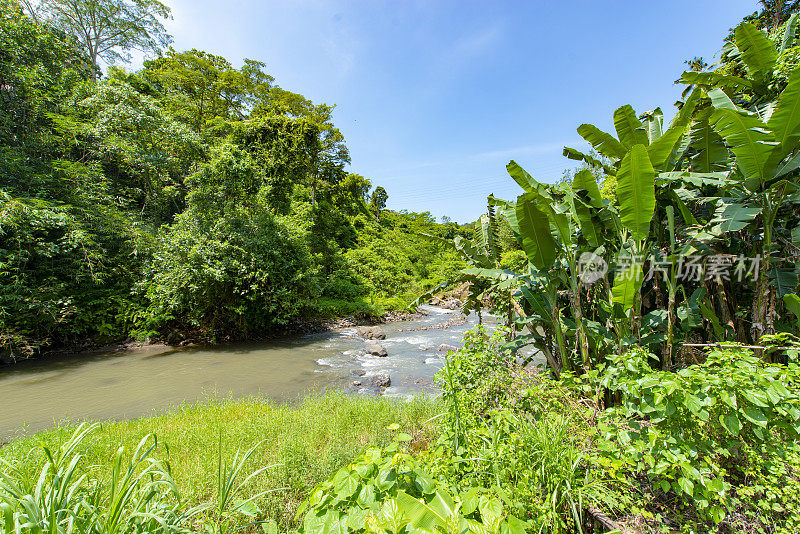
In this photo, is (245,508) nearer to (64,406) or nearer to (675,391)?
(675,391)

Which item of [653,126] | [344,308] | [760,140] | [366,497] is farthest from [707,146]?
[344,308]

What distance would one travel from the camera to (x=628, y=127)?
11.8 ft

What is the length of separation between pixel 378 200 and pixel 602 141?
3715 cm

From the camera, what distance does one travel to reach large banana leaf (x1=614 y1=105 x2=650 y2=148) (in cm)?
349

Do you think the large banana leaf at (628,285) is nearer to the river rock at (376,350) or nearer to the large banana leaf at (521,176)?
the large banana leaf at (521,176)

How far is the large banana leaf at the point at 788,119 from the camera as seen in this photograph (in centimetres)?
254

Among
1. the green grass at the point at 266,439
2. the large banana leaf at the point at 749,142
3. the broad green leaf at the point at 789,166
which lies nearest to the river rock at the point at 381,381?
the green grass at the point at 266,439

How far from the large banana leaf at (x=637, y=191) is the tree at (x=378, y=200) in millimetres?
35452

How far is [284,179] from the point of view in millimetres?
14445

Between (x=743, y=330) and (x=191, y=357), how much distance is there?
12.4 metres

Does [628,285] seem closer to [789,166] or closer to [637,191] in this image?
[637,191]

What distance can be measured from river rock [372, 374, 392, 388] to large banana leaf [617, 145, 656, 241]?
603cm

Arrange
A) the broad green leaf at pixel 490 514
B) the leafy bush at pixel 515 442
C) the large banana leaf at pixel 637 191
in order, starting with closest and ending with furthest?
the broad green leaf at pixel 490 514 → the leafy bush at pixel 515 442 → the large banana leaf at pixel 637 191

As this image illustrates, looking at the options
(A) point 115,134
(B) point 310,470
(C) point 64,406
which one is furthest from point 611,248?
(A) point 115,134
